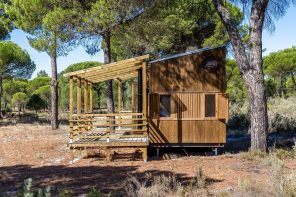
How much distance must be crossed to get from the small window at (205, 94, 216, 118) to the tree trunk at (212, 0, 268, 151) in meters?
1.44

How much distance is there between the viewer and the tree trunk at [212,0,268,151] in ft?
36.9

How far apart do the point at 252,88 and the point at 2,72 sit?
24462mm

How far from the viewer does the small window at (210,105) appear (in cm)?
1253

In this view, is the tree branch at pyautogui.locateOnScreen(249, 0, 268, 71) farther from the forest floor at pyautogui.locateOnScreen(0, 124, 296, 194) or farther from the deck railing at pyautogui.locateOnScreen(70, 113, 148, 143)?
the deck railing at pyautogui.locateOnScreen(70, 113, 148, 143)

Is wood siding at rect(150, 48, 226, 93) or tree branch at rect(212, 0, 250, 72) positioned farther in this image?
wood siding at rect(150, 48, 226, 93)

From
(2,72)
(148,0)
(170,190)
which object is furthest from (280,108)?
(2,72)

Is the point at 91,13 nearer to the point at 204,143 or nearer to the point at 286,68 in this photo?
the point at 204,143

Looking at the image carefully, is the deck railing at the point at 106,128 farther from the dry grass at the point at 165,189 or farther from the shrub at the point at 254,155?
the dry grass at the point at 165,189

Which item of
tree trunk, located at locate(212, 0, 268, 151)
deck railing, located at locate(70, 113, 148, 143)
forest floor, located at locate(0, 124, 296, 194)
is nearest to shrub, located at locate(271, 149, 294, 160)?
forest floor, located at locate(0, 124, 296, 194)

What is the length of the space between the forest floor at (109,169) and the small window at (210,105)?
1363mm

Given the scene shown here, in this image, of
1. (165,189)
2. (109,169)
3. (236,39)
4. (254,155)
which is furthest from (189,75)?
(165,189)

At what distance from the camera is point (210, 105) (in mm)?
12547

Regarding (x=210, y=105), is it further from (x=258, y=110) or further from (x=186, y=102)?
(x=258, y=110)

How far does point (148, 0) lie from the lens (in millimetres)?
14656
